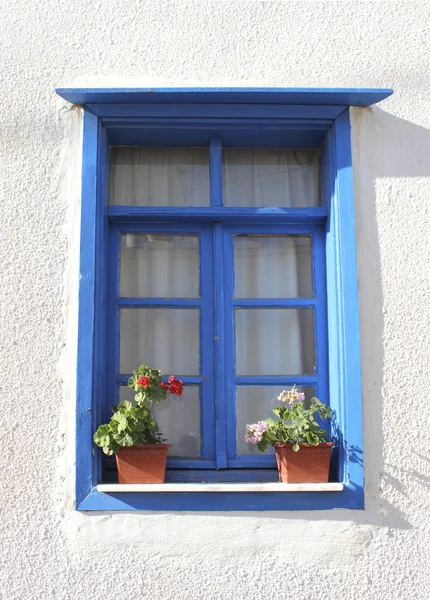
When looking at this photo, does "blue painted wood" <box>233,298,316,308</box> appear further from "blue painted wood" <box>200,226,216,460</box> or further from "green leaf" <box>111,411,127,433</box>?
"green leaf" <box>111,411,127,433</box>

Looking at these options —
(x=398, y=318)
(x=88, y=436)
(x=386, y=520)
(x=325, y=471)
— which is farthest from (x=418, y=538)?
(x=88, y=436)

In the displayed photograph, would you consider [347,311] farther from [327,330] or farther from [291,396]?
[291,396]

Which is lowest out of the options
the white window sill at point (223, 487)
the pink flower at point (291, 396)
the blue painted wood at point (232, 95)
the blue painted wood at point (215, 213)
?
the white window sill at point (223, 487)

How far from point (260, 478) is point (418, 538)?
708mm

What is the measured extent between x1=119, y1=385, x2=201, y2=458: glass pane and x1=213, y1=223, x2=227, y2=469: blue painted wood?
114mm

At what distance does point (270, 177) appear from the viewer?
12.7 feet

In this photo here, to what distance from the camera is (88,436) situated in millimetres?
3285

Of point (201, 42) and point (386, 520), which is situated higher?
point (201, 42)

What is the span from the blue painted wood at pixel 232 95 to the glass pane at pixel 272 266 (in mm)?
651

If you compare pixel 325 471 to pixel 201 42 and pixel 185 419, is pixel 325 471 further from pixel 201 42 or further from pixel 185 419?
pixel 201 42

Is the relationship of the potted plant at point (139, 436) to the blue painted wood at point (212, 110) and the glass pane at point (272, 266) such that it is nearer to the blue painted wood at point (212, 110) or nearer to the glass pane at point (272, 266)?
the glass pane at point (272, 266)

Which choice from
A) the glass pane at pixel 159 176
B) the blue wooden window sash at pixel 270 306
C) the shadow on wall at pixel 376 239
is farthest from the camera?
the glass pane at pixel 159 176

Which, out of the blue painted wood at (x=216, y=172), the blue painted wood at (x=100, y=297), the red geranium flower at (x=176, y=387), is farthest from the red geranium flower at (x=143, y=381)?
the blue painted wood at (x=216, y=172)

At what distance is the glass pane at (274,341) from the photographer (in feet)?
12.0
